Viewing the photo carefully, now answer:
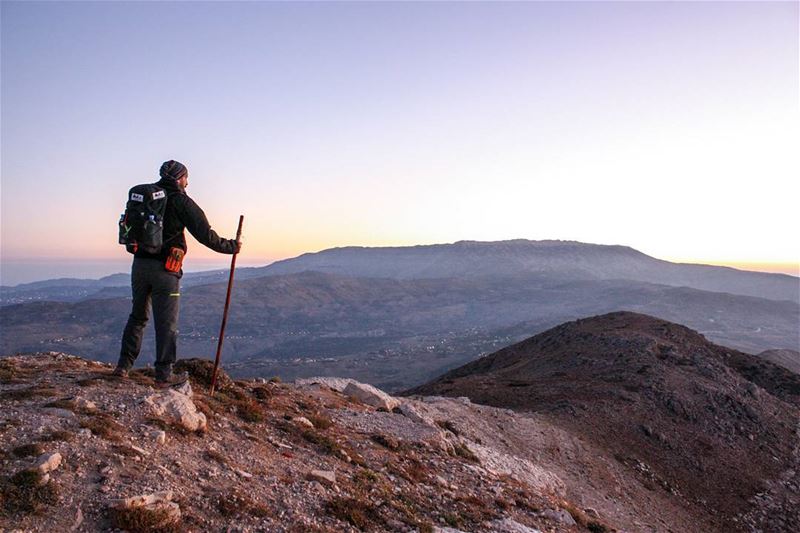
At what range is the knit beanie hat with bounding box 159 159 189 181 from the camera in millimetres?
8383

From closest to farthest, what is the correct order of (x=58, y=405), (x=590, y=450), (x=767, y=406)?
(x=58, y=405)
(x=590, y=450)
(x=767, y=406)

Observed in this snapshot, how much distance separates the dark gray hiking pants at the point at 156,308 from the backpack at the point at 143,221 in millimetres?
310

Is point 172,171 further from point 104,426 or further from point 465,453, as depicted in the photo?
point 465,453

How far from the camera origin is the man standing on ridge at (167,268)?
27.1 ft

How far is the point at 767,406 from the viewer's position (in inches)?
885

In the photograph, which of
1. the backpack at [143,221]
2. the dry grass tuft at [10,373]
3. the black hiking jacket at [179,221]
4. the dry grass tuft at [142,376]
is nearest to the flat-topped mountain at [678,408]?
the dry grass tuft at [142,376]

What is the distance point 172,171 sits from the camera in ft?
27.6

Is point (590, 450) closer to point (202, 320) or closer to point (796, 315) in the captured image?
point (202, 320)

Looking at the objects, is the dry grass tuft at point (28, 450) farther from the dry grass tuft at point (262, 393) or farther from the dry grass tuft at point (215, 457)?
the dry grass tuft at point (262, 393)

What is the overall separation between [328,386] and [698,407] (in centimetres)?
1523

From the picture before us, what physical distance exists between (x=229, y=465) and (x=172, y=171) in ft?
14.9

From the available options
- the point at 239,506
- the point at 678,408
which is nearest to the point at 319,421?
the point at 239,506

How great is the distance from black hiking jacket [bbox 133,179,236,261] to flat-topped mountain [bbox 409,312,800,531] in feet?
46.3

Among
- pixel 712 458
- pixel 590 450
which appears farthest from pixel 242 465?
pixel 712 458
